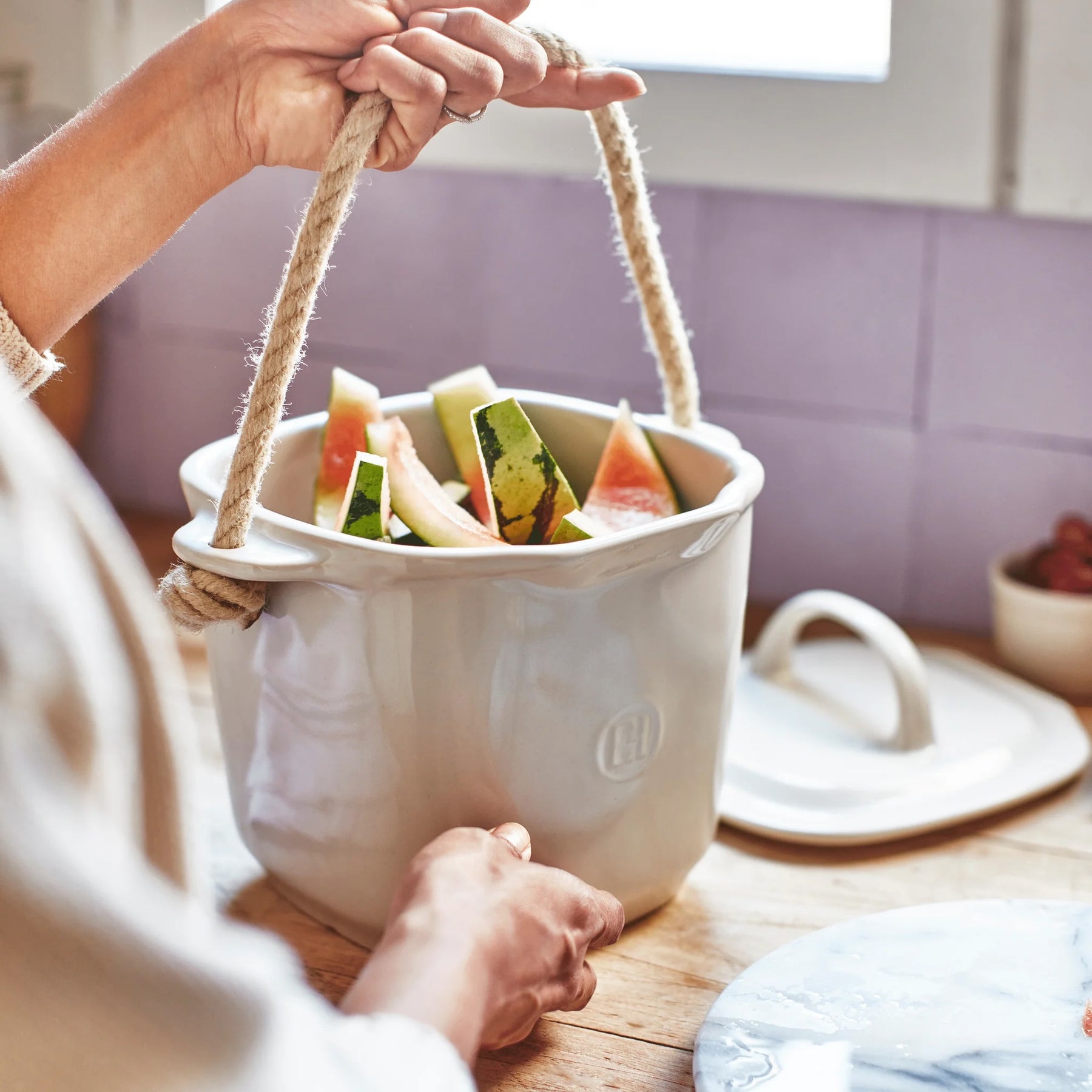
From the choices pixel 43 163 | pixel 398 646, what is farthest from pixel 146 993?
pixel 43 163

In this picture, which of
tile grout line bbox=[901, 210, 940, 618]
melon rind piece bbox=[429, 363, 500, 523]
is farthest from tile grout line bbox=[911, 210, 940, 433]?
melon rind piece bbox=[429, 363, 500, 523]

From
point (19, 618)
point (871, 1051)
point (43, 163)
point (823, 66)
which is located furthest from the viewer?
point (823, 66)

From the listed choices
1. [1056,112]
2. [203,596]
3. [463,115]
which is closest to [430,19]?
[463,115]

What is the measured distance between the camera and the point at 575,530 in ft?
1.98

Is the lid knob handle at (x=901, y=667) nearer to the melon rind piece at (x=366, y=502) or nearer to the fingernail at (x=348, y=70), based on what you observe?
the melon rind piece at (x=366, y=502)

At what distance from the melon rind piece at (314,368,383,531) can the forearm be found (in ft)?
0.45

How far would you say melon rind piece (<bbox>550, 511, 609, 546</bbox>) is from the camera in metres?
0.60

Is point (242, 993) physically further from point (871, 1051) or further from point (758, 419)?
point (758, 419)

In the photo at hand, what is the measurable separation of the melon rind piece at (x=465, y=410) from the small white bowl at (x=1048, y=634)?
47cm

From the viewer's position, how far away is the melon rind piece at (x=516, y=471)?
0.66 meters

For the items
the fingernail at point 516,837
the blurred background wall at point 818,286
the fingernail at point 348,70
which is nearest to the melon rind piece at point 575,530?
the fingernail at point 516,837

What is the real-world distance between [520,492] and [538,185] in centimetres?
58

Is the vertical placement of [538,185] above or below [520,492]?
above

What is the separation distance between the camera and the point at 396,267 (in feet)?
3.98
